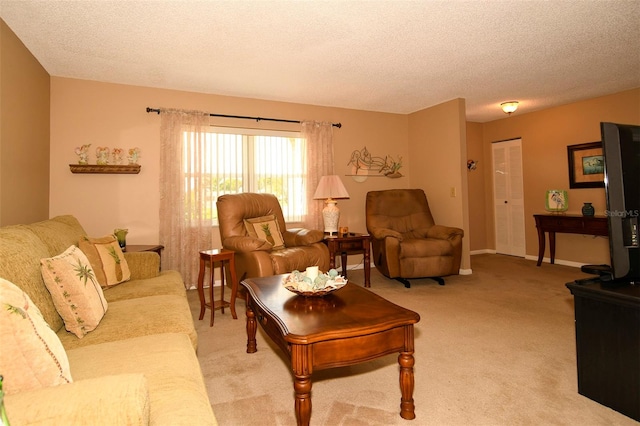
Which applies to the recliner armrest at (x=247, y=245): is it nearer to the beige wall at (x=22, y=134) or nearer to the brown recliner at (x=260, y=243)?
the brown recliner at (x=260, y=243)

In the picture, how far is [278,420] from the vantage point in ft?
5.31

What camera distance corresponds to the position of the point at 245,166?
4559 mm

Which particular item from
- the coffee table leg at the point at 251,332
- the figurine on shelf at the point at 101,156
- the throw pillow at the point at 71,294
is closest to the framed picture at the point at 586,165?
the coffee table leg at the point at 251,332

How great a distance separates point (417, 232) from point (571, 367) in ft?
8.76

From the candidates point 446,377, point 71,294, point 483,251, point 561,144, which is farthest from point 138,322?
point 483,251

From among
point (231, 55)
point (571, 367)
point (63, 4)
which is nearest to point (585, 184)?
point (571, 367)

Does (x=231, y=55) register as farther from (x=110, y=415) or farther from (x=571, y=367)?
(x=571, y=367)

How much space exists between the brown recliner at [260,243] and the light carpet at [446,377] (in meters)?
0.51

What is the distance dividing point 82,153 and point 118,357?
3.20m

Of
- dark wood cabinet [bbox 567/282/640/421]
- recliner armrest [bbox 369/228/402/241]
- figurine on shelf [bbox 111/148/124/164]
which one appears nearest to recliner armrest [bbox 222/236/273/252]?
recliner armrest [bbox 369/228/402/241]

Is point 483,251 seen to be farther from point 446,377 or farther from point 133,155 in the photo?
point 133,155

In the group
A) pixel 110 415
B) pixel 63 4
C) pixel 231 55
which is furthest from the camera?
pixel 231 55

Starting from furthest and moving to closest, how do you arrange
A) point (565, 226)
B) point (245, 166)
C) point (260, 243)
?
point (565, 226)
point (245, 166)
point (260, 243)

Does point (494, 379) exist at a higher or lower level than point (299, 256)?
lower
